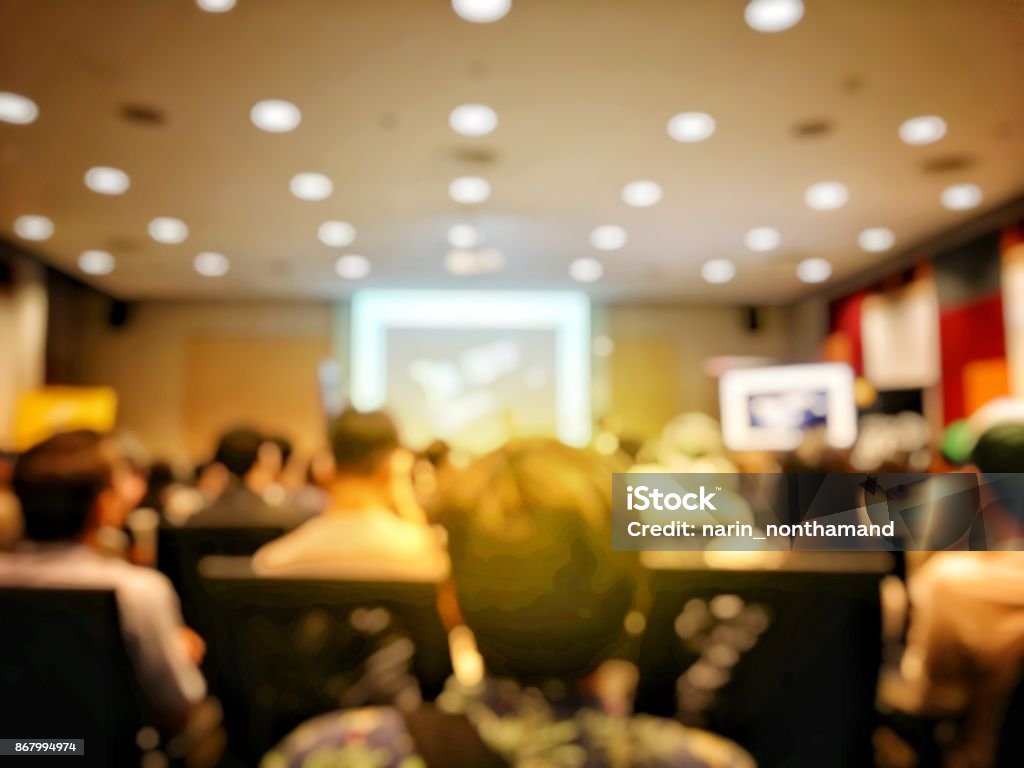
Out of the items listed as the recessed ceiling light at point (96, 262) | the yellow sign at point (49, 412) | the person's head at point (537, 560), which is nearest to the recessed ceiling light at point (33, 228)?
the recessed ceiling light at point (96, 262)

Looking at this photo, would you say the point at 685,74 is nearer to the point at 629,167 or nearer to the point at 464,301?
the point at 629,167

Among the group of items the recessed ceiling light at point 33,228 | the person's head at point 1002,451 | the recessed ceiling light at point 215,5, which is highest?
the recessed ceiling light at point 33,228

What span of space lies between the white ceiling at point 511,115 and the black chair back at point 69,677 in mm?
2067

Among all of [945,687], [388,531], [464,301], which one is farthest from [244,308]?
[945,687]

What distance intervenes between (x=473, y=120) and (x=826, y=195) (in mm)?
2765

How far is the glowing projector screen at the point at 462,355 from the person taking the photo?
883 centimetres

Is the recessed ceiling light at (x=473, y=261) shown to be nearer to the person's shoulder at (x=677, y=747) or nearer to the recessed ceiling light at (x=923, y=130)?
the recessed ceiling light at (x=923, y=130)

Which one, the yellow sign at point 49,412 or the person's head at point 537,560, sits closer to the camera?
the person's head at point 537,560

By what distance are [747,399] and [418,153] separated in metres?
3.83

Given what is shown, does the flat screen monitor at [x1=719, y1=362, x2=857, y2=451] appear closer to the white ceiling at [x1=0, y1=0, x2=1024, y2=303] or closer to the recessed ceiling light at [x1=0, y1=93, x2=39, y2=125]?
the white ceiling at [x1=0, y1=0, x2=1024, y2=303]

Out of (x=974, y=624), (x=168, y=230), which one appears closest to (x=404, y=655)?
(x=974, y=624)

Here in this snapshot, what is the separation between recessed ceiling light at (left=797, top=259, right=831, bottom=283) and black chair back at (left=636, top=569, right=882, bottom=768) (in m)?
6.58

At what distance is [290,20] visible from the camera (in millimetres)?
3066

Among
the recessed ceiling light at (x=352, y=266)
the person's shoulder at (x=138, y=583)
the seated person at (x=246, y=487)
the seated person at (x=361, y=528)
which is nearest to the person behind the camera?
the person's shoulder at (x=138, y=583)
